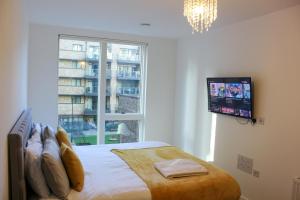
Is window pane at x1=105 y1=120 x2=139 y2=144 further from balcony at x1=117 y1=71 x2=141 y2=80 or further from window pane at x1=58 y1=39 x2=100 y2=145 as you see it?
balcony at x1=117 y1=71 x2=141 y2=80

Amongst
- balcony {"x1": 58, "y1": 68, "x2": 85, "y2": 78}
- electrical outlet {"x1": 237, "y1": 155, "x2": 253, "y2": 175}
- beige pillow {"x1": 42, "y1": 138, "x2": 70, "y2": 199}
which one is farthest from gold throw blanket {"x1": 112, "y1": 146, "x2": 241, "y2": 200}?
balcony {"x1": 58, "y1": 68, "x2": 85, "y2": 78}

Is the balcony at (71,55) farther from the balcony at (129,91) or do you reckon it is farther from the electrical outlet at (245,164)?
the electrical outlet at (245,164)

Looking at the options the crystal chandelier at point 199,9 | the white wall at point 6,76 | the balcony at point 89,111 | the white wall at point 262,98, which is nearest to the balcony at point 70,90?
the balcony at point 89,111

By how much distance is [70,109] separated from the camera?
15.8 feet

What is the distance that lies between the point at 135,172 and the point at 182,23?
2.36 metres

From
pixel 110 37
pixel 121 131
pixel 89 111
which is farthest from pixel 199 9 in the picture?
pixel 121 131

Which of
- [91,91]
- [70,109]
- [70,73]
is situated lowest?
[70,109]

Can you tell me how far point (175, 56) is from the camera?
5363 millimetres

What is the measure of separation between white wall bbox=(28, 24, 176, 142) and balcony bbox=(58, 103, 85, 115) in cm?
17

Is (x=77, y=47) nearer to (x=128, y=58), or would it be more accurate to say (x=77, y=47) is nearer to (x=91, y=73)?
(x=91, y=73)

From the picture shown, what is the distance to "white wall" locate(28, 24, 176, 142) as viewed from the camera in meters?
4.42

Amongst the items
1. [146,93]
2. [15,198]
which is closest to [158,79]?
[146,93]

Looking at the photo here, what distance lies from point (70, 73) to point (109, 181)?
2.85 meters

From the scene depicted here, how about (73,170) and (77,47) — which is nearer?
(73,170)
